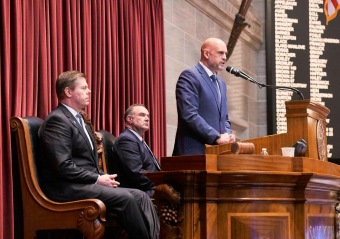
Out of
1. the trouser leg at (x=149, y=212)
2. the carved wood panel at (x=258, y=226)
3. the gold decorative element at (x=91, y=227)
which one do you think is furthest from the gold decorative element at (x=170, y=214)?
the trouser leg at (x=149, y=212)

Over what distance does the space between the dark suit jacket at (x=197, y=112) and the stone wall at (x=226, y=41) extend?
2356mm

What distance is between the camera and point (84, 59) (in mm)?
5477

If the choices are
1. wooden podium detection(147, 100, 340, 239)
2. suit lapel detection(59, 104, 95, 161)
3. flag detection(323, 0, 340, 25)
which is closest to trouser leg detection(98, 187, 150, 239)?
suit lapel detection(59, 104, 95, 161)

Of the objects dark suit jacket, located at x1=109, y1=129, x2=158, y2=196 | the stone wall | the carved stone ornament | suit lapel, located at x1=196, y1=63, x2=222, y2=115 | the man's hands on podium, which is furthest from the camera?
the stone wall

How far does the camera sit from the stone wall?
728cm

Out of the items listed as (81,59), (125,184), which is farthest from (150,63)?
(125,184)

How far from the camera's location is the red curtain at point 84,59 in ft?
14.5

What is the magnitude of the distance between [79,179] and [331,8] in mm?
6047

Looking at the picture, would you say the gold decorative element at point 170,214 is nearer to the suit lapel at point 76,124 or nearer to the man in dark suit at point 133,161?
the suit lapel at point 76,124

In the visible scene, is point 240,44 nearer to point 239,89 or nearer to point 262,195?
point 239,89

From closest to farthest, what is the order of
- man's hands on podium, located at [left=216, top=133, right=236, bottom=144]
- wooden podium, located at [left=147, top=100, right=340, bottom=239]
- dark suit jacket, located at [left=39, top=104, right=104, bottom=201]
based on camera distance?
wooden podium, located at [left=147, top=100, right=340, bottom=239], dark suit jacket, located at [left=39, top=104, right=104, bottom=201], man's hands on podium, located at [left=216, top=133, right=236, bottom=144]

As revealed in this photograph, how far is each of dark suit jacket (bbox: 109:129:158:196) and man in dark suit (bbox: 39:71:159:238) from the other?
2.53 ft

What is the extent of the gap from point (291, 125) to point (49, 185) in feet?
5.23

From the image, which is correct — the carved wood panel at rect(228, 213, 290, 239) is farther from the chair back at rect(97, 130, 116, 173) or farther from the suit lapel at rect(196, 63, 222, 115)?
the chair back at rect(97, 130, 116, 173)
